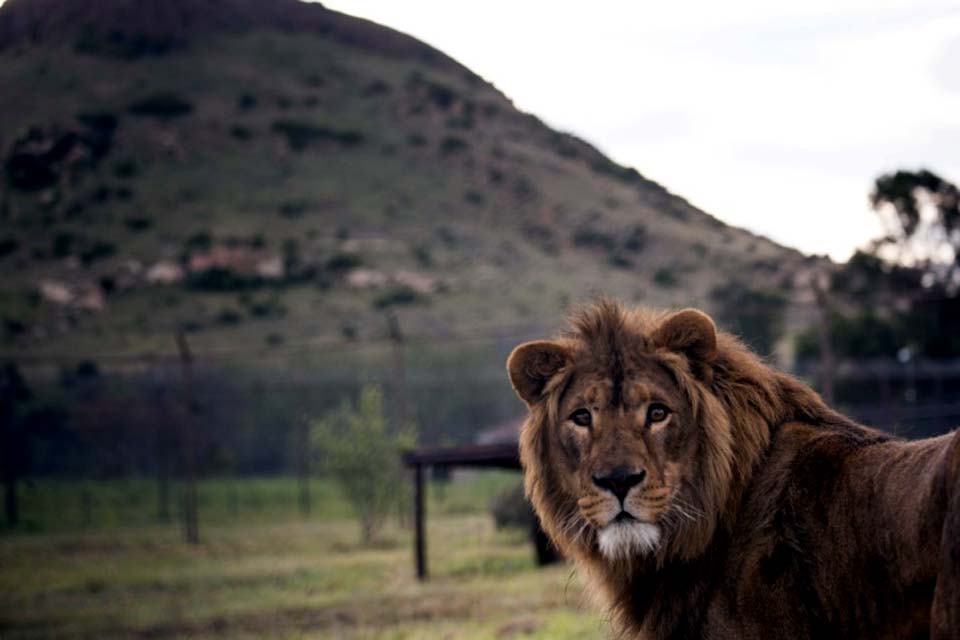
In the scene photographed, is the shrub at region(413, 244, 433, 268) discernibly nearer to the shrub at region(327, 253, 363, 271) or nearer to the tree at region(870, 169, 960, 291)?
the shrub at region(327, 253, 363, 271)

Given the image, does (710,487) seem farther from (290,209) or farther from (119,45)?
(290,209)

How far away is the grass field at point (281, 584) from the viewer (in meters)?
10.8

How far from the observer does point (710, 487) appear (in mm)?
4867

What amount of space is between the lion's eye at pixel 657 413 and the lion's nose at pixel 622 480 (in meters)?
0.27

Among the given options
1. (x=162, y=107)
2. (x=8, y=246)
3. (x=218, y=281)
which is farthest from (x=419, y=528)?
(x=218, y=281)

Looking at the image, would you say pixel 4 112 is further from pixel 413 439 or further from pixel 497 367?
pixel 497 367

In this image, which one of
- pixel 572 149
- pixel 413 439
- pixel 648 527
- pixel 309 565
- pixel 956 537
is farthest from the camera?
pixel 413 439

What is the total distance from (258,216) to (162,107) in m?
9.06

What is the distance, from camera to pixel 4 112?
19.1m

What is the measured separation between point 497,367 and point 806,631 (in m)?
30.2

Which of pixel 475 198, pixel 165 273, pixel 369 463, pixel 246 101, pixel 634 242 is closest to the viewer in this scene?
pixel 634 242

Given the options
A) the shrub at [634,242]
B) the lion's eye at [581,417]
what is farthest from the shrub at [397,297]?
the lion's eye at [581,417]

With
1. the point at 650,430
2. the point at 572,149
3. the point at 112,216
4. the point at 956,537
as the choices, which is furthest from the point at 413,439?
the point at 112,216

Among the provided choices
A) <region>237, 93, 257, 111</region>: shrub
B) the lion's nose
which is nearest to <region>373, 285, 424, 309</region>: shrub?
Result: <region>237, 93, 257, 111</region>: shrub
